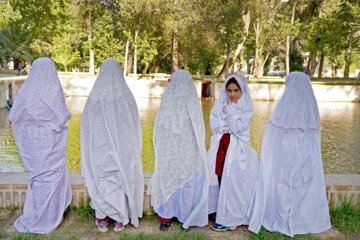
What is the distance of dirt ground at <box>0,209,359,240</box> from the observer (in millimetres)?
2859

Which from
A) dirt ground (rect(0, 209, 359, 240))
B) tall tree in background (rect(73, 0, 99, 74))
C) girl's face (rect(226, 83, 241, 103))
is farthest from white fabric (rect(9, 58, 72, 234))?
tall tree in background (rect(73, 0, 99, 74))

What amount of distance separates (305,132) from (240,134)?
59 cm

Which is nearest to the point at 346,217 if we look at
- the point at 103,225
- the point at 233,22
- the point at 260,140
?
the point at 103,225

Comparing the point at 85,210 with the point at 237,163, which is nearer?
the point at 237,163

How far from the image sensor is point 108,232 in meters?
2.95

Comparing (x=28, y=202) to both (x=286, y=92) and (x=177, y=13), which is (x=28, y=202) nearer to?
(x=286, y=92)

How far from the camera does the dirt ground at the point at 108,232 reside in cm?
286

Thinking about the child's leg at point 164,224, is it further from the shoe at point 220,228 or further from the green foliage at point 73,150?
the green foliage at point 73,150

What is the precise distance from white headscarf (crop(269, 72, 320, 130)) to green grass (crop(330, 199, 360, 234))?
101 centimetres

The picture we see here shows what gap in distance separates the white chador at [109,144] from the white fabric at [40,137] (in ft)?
0.82

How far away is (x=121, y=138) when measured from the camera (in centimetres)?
291

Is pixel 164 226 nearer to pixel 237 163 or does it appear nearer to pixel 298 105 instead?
pixel 237 163

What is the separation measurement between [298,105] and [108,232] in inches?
80.7

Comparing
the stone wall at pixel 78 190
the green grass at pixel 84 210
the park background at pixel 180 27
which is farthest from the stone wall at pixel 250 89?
the green grass at pixel 84 210
